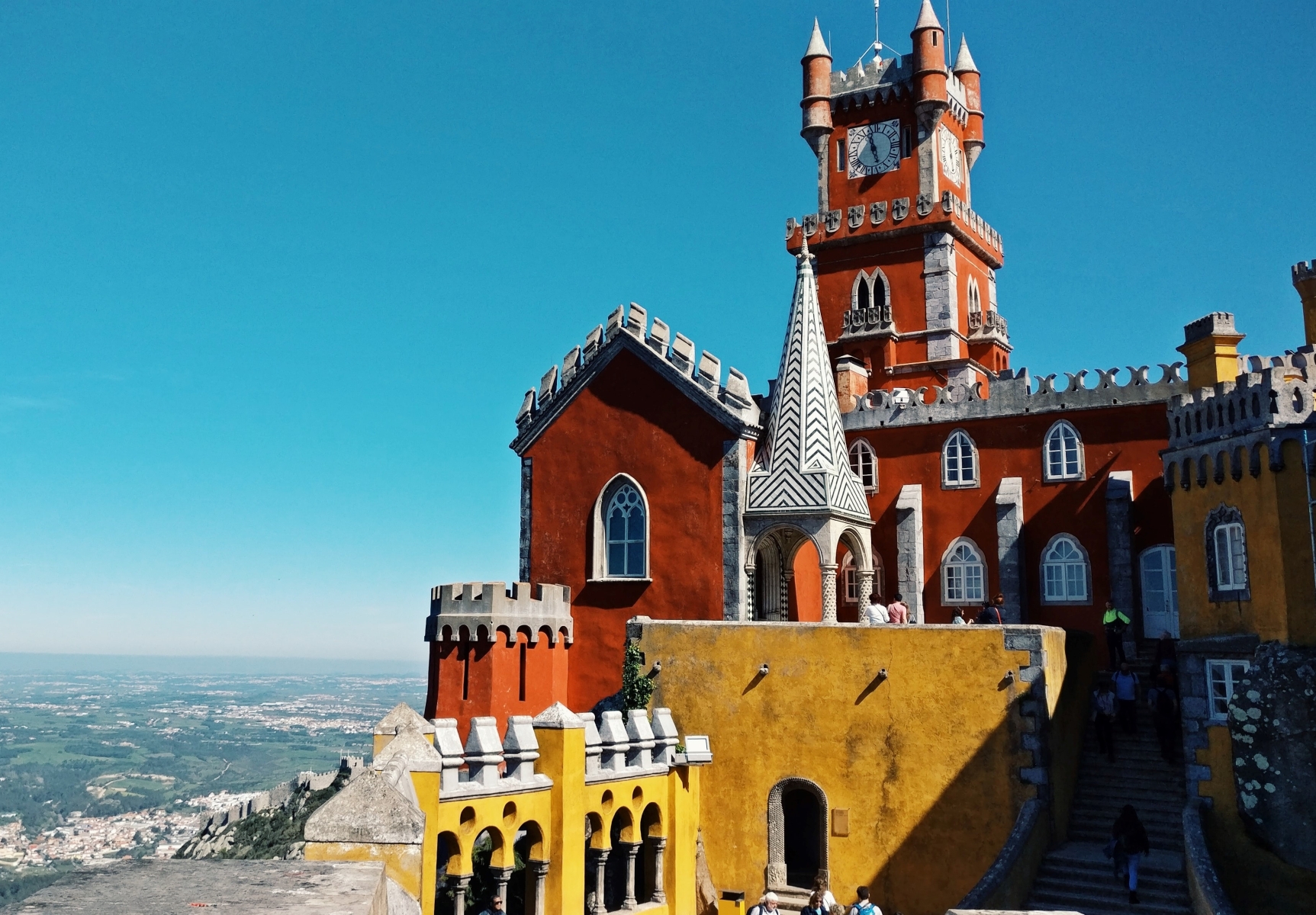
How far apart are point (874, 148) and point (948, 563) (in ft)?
47.0

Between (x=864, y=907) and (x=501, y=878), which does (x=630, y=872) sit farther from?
(x=864, y=907)

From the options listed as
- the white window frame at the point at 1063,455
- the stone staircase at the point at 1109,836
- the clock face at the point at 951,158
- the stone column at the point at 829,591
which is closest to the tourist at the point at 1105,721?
the stone staircase at the point at 1109,836

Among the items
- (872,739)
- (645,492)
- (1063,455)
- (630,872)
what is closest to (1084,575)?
(1063,455)

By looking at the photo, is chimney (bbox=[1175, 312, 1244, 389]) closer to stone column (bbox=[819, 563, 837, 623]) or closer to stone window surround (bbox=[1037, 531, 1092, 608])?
stone window surround (bbox=[1037, 531, 1092, 608])

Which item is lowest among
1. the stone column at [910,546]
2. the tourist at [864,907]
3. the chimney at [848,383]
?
the tourist at [864,907]

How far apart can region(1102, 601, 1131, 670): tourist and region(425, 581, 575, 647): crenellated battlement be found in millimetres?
11333

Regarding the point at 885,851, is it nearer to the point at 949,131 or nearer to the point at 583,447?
the point at 583,447

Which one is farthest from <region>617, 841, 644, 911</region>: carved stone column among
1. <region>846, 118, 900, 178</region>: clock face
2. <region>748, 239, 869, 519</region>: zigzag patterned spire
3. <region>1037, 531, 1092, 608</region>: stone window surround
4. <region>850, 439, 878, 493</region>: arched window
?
<region>846, 118, 900, 178</region>: clock face

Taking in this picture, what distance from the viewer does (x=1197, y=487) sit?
19.7 m

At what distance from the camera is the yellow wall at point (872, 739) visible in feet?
63.0

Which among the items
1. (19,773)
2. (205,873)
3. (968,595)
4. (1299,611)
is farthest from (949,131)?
(19,773)

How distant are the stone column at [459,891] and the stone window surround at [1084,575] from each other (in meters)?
16.4

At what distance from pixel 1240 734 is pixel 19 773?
17363 cm

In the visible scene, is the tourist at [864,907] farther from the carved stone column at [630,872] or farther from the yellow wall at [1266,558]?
the yellow wall at [1266,558]
